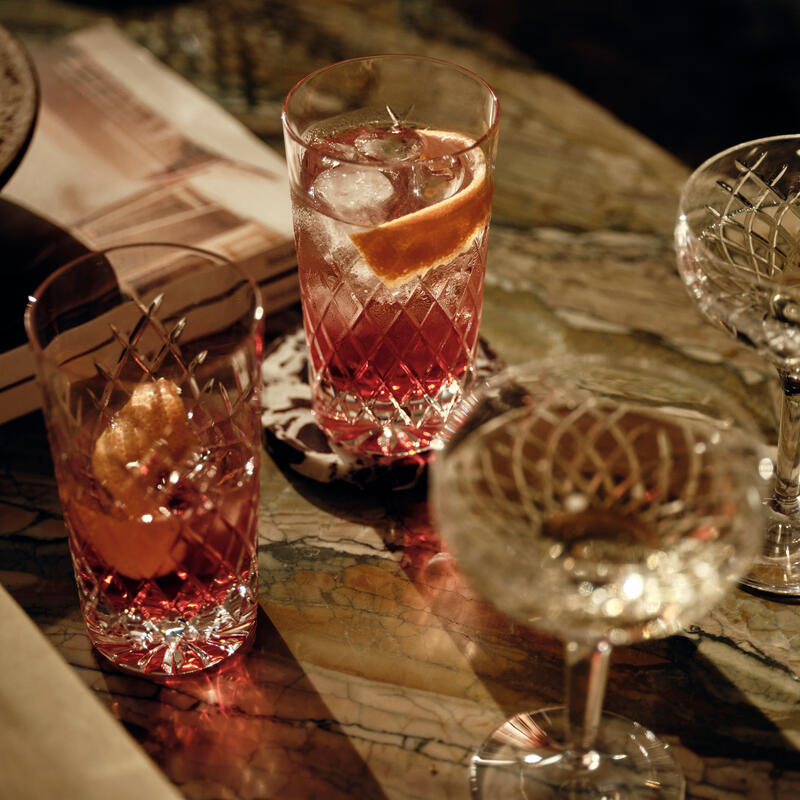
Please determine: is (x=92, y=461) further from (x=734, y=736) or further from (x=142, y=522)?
(x=734, y=736)

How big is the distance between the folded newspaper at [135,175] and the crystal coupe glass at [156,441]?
0.16 m

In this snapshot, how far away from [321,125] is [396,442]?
0.22m

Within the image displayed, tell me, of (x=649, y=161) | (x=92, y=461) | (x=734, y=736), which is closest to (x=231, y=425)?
(x=92, y=461)

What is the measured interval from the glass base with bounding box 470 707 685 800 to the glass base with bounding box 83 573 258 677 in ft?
0.52

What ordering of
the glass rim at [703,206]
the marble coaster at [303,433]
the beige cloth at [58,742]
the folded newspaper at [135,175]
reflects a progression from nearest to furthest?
the beige cloth at [58,742]
the glass rim at [703,206]
the marble coaster at [303,433]
the folded newspaper at [135,175]

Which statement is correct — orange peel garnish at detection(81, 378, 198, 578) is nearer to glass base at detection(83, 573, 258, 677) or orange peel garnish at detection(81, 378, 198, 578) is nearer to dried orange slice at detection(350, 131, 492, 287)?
glass base at detection(83, 573, 258, 677)

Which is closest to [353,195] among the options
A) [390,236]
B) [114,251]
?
[390,236]

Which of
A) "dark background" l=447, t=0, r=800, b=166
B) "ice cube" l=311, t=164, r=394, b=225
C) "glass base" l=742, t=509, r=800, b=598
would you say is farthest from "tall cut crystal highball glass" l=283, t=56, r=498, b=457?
"dark background" l=447, t=0, r=800, b=166

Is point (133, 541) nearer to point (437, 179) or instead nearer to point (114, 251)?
point (114, 251)

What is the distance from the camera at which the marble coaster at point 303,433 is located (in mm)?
728

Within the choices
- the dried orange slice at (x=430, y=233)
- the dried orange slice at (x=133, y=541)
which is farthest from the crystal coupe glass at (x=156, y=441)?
the dried orange slice at (x=430, y=233)

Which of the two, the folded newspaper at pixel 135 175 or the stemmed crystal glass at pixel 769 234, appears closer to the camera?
the stemmed crystal glass at pixel 769 234

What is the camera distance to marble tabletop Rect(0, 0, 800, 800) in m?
0.57

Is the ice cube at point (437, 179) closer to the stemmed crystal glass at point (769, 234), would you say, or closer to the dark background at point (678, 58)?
the stemmed crystal glass at point (769, 234)
